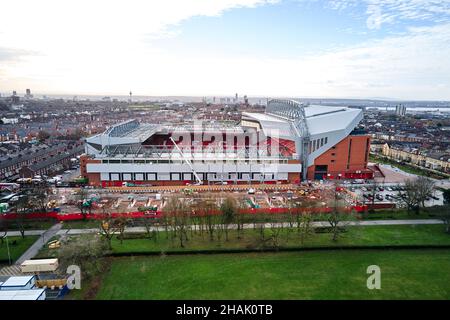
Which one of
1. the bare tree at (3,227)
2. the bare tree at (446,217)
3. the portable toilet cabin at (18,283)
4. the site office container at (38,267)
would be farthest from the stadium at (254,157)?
the portable toilet cabin at (18,283)

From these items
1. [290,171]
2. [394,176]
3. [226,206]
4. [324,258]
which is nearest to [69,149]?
[290,171]

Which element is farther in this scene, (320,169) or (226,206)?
(320,169)

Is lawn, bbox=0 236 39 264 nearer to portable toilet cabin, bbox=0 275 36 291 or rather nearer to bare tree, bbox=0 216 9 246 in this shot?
bare tree, bbox=0 216 9 246

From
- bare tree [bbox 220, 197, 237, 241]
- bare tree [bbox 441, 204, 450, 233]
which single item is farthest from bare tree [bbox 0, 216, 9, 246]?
bare tree [bbox 441, 204, 450, 233]

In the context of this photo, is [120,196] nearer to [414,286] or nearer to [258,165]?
[258,165]

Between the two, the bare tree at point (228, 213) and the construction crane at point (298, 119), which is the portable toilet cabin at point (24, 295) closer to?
the bare tree at point (228, 213)

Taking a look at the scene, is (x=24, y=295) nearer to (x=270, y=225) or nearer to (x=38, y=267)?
(x=38, y=267)
